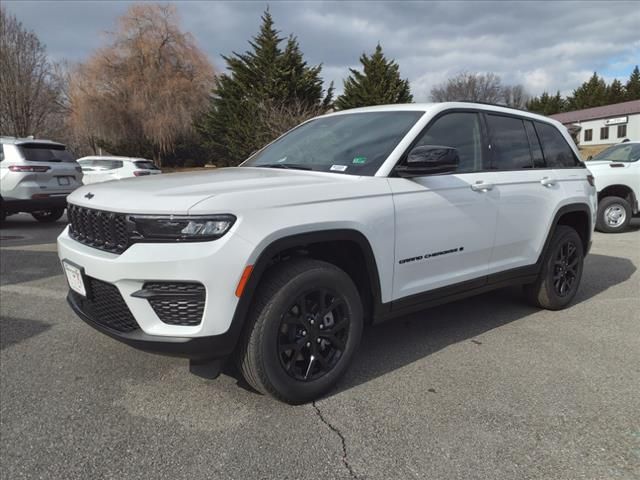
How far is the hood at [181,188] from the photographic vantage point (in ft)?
7.88

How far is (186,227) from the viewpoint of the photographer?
7.73 ft

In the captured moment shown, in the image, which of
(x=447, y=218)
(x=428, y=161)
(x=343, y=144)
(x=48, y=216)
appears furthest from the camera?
(x=48, y=216)

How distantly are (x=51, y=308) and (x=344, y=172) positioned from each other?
3.29 meters

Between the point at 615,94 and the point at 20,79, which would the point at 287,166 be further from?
the point at 615,94

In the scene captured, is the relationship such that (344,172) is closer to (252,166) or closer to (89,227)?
(252,166)

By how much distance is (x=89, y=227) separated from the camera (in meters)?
2.80

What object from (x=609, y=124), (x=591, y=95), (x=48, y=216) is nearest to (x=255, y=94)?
(x=48, y=216)

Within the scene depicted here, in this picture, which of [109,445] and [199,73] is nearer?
[109,445]

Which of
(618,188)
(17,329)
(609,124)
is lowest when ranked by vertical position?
(17,329)

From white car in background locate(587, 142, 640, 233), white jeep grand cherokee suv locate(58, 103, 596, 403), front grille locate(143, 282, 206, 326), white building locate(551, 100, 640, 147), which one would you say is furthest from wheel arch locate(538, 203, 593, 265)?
white building locate(551, 100, 640, 147)

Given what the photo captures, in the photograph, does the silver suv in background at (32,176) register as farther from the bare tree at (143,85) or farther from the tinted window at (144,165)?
the bare tree at (143,85)

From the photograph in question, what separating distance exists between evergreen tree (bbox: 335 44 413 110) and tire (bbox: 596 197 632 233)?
2044 centimetres

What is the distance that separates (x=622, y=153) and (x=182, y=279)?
33.1 ft

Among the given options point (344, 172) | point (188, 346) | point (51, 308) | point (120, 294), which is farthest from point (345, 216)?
point (51, 308)
